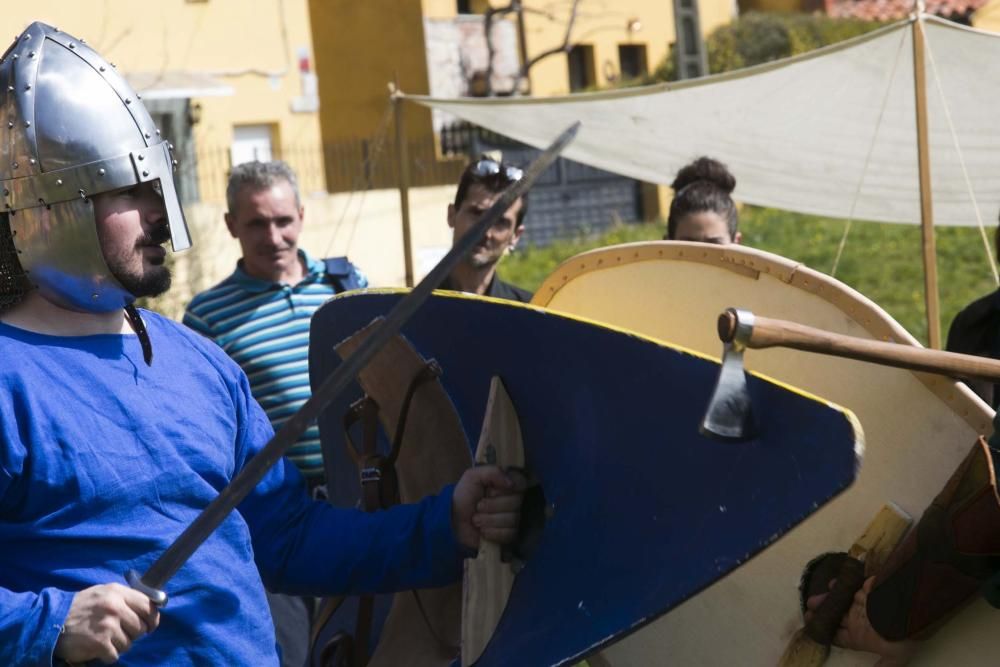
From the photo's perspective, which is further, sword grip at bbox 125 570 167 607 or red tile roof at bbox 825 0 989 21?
red tile roof at bbox 825 0 989 21

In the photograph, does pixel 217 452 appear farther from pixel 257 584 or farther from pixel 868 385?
pixel 868 385

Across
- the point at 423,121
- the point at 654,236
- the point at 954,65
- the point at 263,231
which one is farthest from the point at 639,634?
the point at 423,121

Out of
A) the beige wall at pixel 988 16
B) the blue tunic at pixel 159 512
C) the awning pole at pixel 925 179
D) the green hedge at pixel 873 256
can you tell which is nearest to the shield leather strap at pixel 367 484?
the blue tunic at pixel 159 512

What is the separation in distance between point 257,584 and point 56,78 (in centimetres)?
85

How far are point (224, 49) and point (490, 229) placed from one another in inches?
551

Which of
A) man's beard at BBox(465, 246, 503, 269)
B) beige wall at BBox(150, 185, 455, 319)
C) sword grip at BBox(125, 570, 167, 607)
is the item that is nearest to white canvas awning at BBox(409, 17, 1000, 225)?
man's beard at BBox(465, 246, 503, 269)

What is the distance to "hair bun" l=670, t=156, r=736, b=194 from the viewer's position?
420 centimetres

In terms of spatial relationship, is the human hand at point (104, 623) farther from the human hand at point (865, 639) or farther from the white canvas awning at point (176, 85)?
the white canvas awning at point (176, 85)

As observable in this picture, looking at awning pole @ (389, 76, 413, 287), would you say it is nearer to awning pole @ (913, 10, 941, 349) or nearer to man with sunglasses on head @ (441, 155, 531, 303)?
awning pole @ (913, 10, 941, 349)

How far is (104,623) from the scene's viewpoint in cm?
199

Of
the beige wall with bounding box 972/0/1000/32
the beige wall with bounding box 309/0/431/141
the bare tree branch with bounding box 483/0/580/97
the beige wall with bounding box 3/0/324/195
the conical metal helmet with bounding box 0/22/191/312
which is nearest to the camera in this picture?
the conical metal helmet with bounding box 0/22/191/312

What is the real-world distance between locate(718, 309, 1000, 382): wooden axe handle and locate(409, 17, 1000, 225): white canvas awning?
4.00 meters

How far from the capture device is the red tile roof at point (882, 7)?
23766 mm

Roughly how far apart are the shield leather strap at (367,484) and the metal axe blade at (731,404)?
84 centimetres
